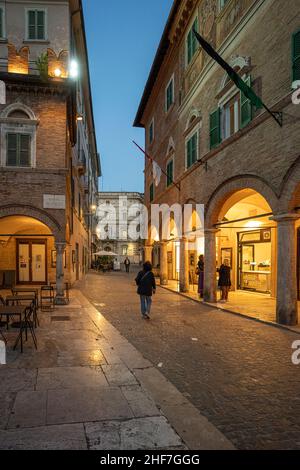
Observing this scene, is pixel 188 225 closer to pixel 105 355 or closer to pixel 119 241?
pixel 105 355

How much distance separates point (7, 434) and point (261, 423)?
113 inches

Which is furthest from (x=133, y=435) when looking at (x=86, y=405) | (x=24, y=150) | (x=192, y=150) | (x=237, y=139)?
(x=192, y=150)

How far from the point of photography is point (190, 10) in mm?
16781

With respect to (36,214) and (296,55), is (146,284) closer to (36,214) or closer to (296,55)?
(36,214)

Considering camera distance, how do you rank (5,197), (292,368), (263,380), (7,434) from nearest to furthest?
(7,434), (263,380), (292,368), (5,197)

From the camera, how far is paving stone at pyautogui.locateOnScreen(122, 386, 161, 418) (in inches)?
171

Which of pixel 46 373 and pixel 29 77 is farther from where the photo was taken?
pixel 29 77

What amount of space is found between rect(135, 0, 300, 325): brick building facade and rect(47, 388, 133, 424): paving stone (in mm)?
6347

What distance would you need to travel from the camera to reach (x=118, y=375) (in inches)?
225

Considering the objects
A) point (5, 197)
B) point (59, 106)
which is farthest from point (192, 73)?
point (5, 197)

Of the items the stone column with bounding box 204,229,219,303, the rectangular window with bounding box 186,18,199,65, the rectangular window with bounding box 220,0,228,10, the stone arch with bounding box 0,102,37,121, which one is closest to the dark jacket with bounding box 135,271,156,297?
the stone column with bounding box 204,229,219,303

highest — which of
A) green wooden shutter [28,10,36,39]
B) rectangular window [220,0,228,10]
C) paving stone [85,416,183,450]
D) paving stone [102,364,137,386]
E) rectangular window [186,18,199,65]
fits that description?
green wooden shutter [28,10,36,39]

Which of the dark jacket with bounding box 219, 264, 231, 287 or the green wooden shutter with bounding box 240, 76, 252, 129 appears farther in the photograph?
the dark jacket with bounding box 219, 264, 231, 287

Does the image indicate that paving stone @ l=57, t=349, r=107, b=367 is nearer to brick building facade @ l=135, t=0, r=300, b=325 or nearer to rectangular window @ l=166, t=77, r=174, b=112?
brick building facade @ l=135, t=0, r=300, b=325
